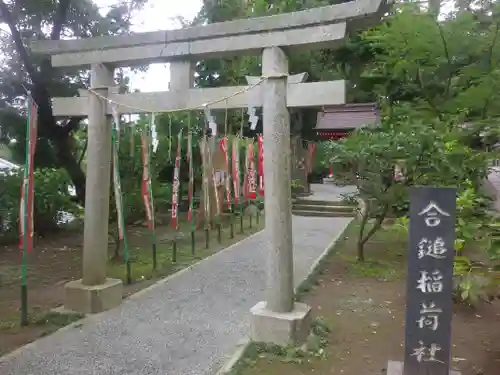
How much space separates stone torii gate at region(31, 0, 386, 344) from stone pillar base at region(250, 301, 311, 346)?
1cm

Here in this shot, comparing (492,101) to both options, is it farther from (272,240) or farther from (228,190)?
(228,190)

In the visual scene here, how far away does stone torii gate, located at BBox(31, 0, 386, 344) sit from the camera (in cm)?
500

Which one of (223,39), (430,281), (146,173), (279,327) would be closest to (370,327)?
(279,327)

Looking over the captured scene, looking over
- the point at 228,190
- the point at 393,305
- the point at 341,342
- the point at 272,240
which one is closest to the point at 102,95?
the point at 272,240

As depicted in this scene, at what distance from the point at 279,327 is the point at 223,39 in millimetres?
→ 3397

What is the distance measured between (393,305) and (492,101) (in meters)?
3.20

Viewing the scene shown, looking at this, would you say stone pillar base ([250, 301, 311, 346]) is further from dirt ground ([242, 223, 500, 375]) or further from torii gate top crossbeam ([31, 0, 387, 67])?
torii gate top crossbeam ([31, 0, 387, 67])

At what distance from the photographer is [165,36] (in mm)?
5793

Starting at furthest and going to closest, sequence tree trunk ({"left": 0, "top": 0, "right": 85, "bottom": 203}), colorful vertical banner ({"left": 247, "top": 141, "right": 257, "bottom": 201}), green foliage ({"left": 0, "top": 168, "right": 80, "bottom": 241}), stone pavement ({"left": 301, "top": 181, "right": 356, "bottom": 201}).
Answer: stone pavement ({"left": 301, "top": 181, "right": 356, "bottom": 201}), colorful vertical banner ({"left": 247, "top": 141, "right": 257, "bottom": 201}), green foliage ({"left": 0, "top": 168, "right": 80, "bottom": 241}), tree trunk ({"left": 0, "top": 0, "right": 85, "bottom": 203})

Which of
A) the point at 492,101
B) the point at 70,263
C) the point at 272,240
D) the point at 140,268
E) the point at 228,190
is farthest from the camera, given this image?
the point at 228,190

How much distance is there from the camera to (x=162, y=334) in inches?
219

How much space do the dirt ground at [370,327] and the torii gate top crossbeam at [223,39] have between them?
343cm

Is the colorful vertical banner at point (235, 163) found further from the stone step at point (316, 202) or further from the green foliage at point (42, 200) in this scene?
the stone step at point (316, 202)

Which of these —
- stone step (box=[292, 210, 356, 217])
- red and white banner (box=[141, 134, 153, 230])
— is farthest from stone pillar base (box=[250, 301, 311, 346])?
stone step (box=[292, 210, 356, 217])
